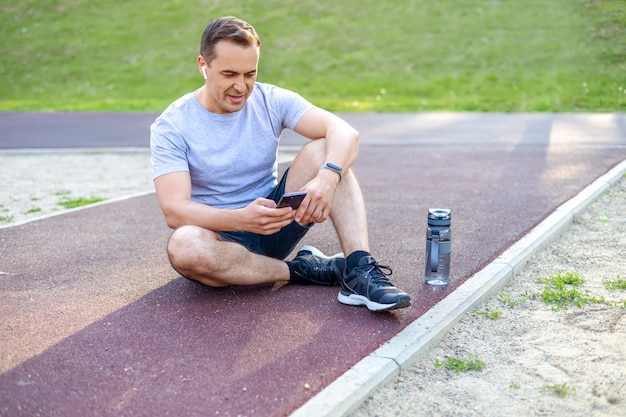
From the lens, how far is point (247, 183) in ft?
16.9

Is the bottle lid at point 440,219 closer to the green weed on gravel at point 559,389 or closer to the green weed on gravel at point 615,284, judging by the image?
the green weed on gravel at point 615,284

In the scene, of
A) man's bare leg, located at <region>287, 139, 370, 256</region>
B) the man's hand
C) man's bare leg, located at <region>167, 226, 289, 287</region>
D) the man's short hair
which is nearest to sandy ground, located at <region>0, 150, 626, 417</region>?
man's bare leg, located at <region>287, 139, 370, 256</region>

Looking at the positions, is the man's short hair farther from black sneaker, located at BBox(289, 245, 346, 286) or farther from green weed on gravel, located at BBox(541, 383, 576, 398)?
green weed on gravel, located at BBox(541, 383, 576, 398)

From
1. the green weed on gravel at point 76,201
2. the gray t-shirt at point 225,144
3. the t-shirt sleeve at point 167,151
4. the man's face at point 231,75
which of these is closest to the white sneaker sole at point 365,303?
the gray t-shirt at point 225,144

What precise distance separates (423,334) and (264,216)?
3.64 ft

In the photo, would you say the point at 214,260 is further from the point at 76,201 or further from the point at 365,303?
the point at 76,201

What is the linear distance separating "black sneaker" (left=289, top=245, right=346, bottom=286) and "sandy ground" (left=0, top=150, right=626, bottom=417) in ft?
2.98

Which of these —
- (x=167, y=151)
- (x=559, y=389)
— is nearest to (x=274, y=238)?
(x=167, y=151)

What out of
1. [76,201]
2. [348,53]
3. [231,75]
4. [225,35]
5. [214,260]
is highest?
[225,35]

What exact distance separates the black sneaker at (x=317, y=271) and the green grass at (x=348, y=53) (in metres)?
12.5

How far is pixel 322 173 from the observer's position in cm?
481

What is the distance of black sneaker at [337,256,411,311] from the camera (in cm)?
454

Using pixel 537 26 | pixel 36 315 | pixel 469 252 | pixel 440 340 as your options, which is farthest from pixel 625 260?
pixel 537 26

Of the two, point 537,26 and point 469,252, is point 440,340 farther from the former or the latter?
point 537,26
